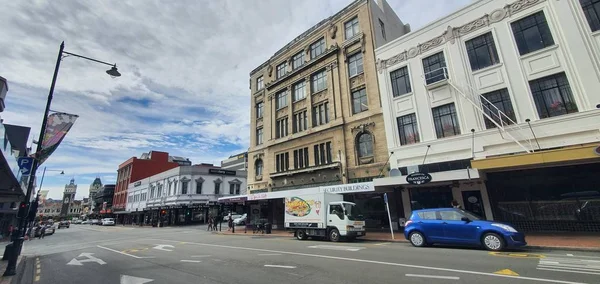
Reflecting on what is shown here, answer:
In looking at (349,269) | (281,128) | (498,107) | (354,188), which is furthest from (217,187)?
(349,269)

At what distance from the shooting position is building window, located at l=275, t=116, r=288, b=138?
A: 31219mm

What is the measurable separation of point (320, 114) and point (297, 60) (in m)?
8.14

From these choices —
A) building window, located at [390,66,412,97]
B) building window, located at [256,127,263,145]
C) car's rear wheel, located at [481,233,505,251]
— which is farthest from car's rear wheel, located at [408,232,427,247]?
building window, located at [256,127,263,145]

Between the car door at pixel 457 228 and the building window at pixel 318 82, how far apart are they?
18.3 m

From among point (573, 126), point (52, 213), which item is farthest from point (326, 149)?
point (52, 213)

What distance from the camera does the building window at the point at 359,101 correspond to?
23.7 meters

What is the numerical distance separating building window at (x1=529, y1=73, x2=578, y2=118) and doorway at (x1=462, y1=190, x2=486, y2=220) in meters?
5.49

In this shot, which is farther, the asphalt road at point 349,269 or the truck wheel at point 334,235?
the truck wheel at point 334,235

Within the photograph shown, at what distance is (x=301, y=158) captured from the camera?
28297mm

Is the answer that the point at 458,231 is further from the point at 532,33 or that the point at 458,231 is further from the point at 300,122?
the point at 300,122

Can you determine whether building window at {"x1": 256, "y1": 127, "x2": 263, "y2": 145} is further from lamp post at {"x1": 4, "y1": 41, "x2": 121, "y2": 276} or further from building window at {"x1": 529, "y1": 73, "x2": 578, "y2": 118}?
building window at {"x1": 529, "y1": 73, "x2": 578, "y2": 118}

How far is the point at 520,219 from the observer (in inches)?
601

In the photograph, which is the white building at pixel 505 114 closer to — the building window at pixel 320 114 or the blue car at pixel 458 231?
the blue car at pixel 458 231

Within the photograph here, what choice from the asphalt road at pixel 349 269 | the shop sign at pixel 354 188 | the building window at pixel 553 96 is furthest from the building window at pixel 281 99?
the asphalt road at pixel 349 269
